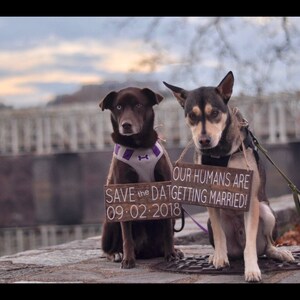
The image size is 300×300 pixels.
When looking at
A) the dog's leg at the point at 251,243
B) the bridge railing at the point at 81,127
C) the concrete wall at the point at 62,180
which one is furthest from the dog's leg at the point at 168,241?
the bridge railing at the point at 81,127

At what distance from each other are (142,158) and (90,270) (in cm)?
80

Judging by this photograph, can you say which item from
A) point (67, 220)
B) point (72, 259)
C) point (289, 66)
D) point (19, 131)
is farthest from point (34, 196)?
point (72, 259)

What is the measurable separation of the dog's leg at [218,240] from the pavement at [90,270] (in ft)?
0.54

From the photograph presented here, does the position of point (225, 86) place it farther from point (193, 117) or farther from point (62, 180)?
point (62, 180)

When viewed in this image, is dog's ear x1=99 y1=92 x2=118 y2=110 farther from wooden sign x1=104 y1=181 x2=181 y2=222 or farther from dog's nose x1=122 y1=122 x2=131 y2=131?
wooden sign x1=104 y1=181 x2=181 y2=222

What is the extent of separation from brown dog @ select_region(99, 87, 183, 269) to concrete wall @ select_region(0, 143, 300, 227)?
1554 centimetres

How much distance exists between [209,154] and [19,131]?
2378cm

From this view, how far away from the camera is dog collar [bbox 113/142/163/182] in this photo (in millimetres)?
4695

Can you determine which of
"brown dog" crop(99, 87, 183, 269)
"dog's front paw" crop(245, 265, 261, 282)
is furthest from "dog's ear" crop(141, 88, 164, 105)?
"dog's front paw" crop(245, 265, 261, 282)

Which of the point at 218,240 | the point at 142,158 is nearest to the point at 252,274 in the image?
the point at 218,240

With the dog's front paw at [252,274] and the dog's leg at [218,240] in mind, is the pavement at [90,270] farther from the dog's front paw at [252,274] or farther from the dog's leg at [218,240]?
the dog's leg at [218,240]

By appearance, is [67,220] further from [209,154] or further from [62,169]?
[209,154]

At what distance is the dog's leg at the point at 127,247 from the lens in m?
4.67
